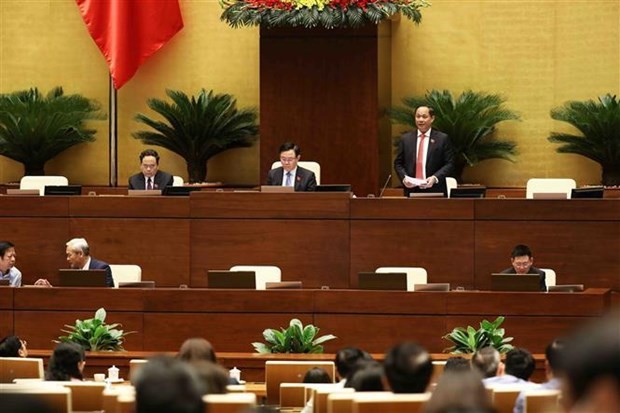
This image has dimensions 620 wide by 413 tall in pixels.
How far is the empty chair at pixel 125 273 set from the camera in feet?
37.9

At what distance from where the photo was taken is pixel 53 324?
35.8ft

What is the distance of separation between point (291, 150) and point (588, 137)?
371 centimetres

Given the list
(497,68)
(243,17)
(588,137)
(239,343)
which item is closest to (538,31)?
(497,68)

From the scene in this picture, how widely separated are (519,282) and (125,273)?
3.42 metres

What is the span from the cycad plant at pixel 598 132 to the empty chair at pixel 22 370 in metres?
8.21

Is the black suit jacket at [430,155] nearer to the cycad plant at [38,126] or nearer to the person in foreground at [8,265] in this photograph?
the person in foreground at [8,265]

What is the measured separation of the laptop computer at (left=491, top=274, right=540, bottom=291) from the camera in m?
10.6

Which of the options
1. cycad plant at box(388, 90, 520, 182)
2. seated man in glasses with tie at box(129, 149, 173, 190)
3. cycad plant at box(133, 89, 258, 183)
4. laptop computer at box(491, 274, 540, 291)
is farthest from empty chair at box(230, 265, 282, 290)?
cycad plant at box(133, 89, 258, 183)

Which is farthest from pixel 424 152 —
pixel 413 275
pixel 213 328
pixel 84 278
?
pixel 84 278

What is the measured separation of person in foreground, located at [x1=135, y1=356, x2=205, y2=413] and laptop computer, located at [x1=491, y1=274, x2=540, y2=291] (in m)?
8.22

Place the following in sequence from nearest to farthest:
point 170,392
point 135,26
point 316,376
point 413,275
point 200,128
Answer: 1. point 170,392
2. point 316,376
3. point 413,275
4. point 200,128
5. point 135,26

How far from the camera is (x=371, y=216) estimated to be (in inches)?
465

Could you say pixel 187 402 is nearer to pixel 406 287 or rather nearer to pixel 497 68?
pixel 406 287

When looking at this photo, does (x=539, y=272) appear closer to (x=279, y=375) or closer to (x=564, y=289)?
(x=564, y=289)
